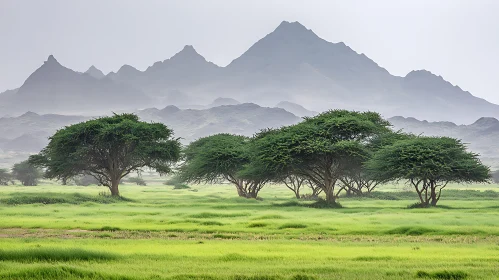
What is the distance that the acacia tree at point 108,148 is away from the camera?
73.8 meters

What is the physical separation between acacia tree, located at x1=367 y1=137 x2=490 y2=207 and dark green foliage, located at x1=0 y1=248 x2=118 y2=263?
3926 centimetres

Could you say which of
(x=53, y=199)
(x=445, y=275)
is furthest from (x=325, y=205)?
(x=445, y=275)

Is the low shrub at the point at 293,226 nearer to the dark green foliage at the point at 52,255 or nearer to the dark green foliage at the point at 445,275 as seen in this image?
the dark green foliage at the point at 52,255

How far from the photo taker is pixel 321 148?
59.0m

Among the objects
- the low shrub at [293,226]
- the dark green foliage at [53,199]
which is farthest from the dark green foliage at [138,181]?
the low shrub at [293,226]

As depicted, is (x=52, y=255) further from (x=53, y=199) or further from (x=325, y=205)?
(x=53, y=199)

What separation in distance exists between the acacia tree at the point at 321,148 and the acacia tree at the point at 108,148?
17488 millimetres

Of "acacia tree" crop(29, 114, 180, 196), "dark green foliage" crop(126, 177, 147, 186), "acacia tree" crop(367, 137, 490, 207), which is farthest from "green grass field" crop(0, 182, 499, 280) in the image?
"dark green foliage" crop(126, 177, 147, 186)

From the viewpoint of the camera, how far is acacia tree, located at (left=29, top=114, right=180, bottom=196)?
73750 millimetres

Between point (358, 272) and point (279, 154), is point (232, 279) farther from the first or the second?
point (279, 154)

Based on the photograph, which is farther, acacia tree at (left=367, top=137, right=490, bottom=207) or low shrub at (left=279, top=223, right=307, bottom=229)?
acacia tree at (left=367, top=137, right=490, bottom=207)

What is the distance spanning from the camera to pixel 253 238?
32250 millimetres

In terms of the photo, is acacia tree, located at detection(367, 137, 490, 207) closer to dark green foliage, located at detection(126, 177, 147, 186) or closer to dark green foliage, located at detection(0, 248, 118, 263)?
dark green foliage, located at detection(0, 248, 118, 263)

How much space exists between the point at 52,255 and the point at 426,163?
42.2 m
